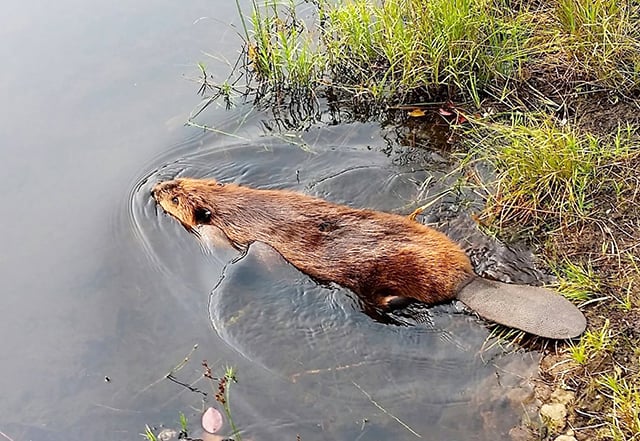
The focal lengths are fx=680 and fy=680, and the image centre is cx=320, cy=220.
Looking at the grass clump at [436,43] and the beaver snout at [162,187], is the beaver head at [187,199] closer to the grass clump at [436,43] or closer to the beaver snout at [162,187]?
the beaver snout at [162,187]

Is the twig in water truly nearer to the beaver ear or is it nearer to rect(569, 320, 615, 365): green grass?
rect(569, 320, 615, 365): green grass

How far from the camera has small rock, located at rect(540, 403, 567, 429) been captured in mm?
2150

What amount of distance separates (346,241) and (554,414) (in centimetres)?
101

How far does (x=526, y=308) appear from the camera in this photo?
2357mm

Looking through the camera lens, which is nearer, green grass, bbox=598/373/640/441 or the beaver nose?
green grass, bbox=598/373/640/441

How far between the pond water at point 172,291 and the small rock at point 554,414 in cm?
10

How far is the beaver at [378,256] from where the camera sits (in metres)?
2.37

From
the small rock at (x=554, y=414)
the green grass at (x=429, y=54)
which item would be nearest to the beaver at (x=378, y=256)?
the small rock at (x=554, y=414)

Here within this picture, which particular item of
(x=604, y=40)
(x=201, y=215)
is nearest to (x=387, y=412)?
(x=201, y=215)

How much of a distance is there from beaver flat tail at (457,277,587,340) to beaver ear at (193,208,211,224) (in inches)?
50.4

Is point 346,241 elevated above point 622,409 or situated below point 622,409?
above

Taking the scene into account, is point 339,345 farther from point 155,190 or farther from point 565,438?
point 155,190

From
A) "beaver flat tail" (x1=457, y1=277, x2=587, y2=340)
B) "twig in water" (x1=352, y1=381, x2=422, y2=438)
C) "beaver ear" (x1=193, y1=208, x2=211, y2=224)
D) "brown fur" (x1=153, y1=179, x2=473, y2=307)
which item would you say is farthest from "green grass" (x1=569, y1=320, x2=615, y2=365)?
"beaver ear" (x1=193, y1=208, x2=211, y2=224)

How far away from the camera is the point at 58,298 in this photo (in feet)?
10.1
